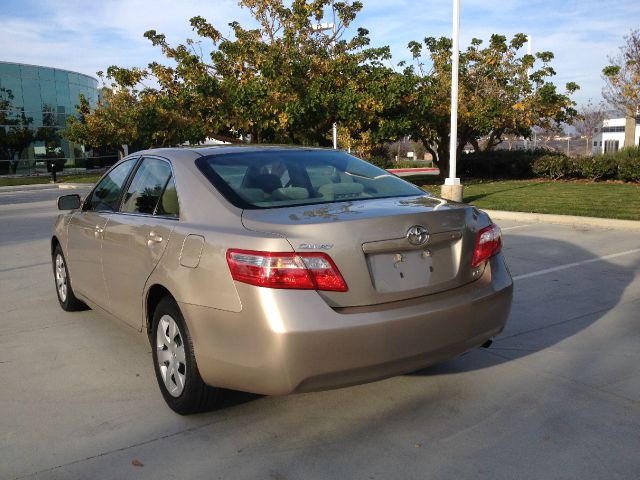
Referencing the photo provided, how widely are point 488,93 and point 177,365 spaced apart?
80.9ft

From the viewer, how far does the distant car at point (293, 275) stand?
9.71 ft

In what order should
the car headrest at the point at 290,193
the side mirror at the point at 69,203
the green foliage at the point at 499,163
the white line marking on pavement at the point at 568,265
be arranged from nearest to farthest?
1. the car headrest at the point at 290,193
2. the side mirror at the point at 69,203
3. the white line marking on pavement at the point at 568,265
4. the green foliage at the point at 499,163

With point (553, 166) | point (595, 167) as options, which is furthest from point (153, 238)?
point (553, 166)

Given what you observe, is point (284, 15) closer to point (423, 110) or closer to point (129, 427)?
point (423, 110)

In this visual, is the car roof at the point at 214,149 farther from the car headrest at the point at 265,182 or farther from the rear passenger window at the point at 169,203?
the car headrest at the point at 265,182

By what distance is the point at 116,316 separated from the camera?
14.5 feet

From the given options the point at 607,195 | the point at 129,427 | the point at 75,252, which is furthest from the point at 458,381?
the point at 607,195

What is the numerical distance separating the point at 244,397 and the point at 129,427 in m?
0.72

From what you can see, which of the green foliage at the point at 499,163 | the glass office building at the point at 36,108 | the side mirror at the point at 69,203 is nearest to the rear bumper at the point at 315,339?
the side mirror at the point at 69,203

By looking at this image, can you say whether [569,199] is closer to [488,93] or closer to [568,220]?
[568,220]

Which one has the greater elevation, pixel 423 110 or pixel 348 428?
pixel 423 110

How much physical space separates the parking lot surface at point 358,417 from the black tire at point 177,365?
0.12 meters

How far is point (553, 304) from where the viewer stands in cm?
579

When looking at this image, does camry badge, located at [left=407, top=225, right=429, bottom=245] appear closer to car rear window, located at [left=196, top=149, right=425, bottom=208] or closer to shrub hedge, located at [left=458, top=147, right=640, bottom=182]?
car rear window, located at [left=196, top=149, right=425, bottom=208]
